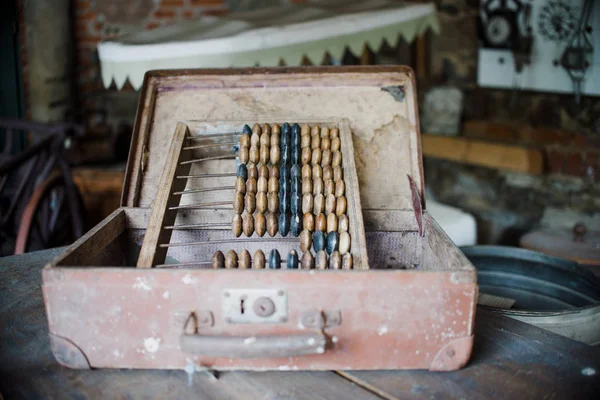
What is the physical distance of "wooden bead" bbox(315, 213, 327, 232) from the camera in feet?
5.91

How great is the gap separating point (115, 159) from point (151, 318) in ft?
14.8

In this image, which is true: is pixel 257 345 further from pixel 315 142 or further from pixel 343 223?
pixel 315 142

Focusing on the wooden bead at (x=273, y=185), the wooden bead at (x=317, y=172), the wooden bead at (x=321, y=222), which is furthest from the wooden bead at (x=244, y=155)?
the wooden bead at (x=321, y=222)

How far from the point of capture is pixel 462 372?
1475 mm

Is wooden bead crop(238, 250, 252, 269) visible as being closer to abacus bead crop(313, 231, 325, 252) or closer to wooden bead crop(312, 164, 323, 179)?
abacus bead crop(313, 231, 325, 252)

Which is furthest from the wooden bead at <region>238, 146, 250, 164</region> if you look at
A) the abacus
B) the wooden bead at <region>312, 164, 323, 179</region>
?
the wooden bead at <region>312, 164, 323, 179</region>

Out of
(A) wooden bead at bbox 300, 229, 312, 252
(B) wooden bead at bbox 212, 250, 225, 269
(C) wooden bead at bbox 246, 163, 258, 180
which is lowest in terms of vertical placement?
(B) wooden bead at bbox 212, 250, 225, 269

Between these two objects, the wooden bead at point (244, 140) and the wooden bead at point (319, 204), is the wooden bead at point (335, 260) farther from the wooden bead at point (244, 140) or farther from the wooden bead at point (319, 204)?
the wooden bead at point (244, 140)

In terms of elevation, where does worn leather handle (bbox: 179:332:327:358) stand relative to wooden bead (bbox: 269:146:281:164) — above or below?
below

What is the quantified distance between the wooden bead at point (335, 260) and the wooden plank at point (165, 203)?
48 centimetres

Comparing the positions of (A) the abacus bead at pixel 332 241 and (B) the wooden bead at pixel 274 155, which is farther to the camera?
(B) the wooden bead at pixel 274 155

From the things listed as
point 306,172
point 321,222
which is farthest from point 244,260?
point 306,172

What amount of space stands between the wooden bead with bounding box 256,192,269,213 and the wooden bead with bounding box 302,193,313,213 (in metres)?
0.12

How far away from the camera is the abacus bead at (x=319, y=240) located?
5.79 feet
